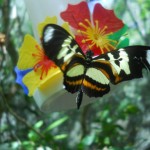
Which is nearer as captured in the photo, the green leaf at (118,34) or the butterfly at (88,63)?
the butterfly at (88,63)

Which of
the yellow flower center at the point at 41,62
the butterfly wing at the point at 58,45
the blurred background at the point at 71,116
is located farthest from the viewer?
the blurred background at the point at 71,116

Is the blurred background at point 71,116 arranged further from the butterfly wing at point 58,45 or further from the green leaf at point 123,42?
the butterfly wing at point 58,45

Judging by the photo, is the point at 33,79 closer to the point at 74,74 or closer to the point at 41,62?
the point at 41,62

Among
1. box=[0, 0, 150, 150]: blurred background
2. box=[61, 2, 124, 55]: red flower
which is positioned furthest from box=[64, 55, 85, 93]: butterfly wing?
box=[0, 0, 150, 150]: blurred background

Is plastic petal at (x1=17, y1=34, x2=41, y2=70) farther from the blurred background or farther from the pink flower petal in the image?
the blurred background

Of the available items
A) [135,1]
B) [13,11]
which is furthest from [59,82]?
[135,1]

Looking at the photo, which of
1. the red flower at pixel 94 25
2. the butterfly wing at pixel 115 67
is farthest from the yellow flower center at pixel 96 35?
the butterfly wing at pixel 115 67

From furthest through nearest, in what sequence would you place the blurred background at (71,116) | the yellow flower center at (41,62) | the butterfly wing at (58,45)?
the blurred background at (71,116) → the yellow flower center at (41,62) → the butterfly wing at (58,45)
